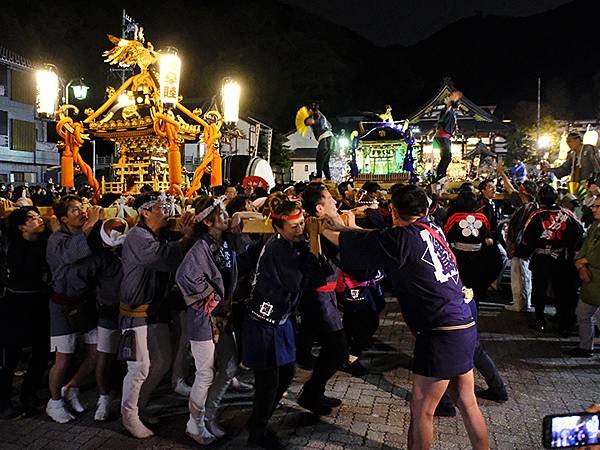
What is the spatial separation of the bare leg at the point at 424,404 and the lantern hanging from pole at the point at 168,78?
6.96 metres

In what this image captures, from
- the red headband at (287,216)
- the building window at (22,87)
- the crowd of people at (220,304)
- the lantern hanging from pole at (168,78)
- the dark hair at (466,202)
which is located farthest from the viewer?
the building window at (22,87)

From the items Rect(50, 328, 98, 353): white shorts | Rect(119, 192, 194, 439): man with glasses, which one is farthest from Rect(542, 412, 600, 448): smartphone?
Rect(50, 328, 98, 353): white shorts

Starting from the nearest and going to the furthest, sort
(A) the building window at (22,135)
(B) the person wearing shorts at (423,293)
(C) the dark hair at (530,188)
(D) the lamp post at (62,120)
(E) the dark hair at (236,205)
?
1. (B) the person wearing shorts at (423,293)
2. (E) the dark hair at (236,205)
3. (C) the dark hair at (530,188)
4. (D) the lamp post at (62,120)
5. (A) the building window at (22,135)

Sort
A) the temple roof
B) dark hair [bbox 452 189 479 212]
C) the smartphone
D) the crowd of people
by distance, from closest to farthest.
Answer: the smartphone
the crowd of people
dark hair [bbox 452 189 479 212]
the temple roof

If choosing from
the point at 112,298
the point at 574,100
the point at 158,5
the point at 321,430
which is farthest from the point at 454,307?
the point at 158,5

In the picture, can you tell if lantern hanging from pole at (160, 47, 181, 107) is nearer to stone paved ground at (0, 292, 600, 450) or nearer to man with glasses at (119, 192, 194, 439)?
man with glasses at (119, 192, 194, 439)

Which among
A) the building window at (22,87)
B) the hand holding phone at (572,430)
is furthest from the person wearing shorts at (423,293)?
the building window at (22,87)

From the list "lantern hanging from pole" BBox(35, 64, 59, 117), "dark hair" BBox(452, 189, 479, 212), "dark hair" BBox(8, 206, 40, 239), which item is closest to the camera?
"dark hair" BBox(8, 206, 40, 239)

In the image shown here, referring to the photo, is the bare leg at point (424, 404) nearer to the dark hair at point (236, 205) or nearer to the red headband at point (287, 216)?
the red headband at point (287, 216)

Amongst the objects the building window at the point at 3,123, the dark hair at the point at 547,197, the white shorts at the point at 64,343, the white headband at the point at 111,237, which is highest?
the building window at the point at 3,123

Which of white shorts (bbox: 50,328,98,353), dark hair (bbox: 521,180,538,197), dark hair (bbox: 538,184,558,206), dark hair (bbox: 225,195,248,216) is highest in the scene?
dark hair (bbox: 521,180,538,197)

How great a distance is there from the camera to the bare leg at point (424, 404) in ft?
10.5

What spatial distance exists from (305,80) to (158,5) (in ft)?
54.1

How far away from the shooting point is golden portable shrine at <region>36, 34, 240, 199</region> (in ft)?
28.8
